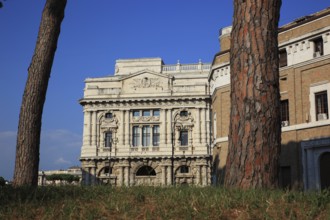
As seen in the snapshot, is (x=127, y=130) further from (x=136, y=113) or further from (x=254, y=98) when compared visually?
(x=254, y=98)

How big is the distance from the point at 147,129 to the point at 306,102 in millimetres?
33656

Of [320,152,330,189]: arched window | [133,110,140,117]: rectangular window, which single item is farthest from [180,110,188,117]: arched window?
[320,152,330,189]: arched window

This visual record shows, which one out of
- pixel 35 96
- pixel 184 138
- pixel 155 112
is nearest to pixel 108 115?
pixel 155 112

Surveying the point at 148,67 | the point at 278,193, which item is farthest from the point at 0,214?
the point at 148,67

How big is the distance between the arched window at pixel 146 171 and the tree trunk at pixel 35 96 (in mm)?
41023

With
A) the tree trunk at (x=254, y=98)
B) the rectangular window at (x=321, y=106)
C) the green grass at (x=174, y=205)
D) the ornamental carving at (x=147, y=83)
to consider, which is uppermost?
the ornamental carving at (x=147, y=83)

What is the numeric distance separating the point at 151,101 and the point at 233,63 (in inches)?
1798

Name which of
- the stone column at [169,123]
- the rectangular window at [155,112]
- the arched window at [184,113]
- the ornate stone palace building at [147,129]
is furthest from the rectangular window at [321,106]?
the rectangular window at [155,112]

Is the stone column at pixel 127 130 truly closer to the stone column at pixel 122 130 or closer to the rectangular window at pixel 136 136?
the stone column at pixel 122 130

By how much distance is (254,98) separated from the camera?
7.31m

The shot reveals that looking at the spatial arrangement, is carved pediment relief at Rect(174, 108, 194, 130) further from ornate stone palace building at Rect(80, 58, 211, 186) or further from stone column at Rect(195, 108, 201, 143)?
stone column at Rect(195, 108, 201, 143)

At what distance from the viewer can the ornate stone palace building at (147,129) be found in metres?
51.6

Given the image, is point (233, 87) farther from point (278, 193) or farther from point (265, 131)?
point (278, 193)

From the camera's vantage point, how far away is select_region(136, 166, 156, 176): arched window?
172 feet
